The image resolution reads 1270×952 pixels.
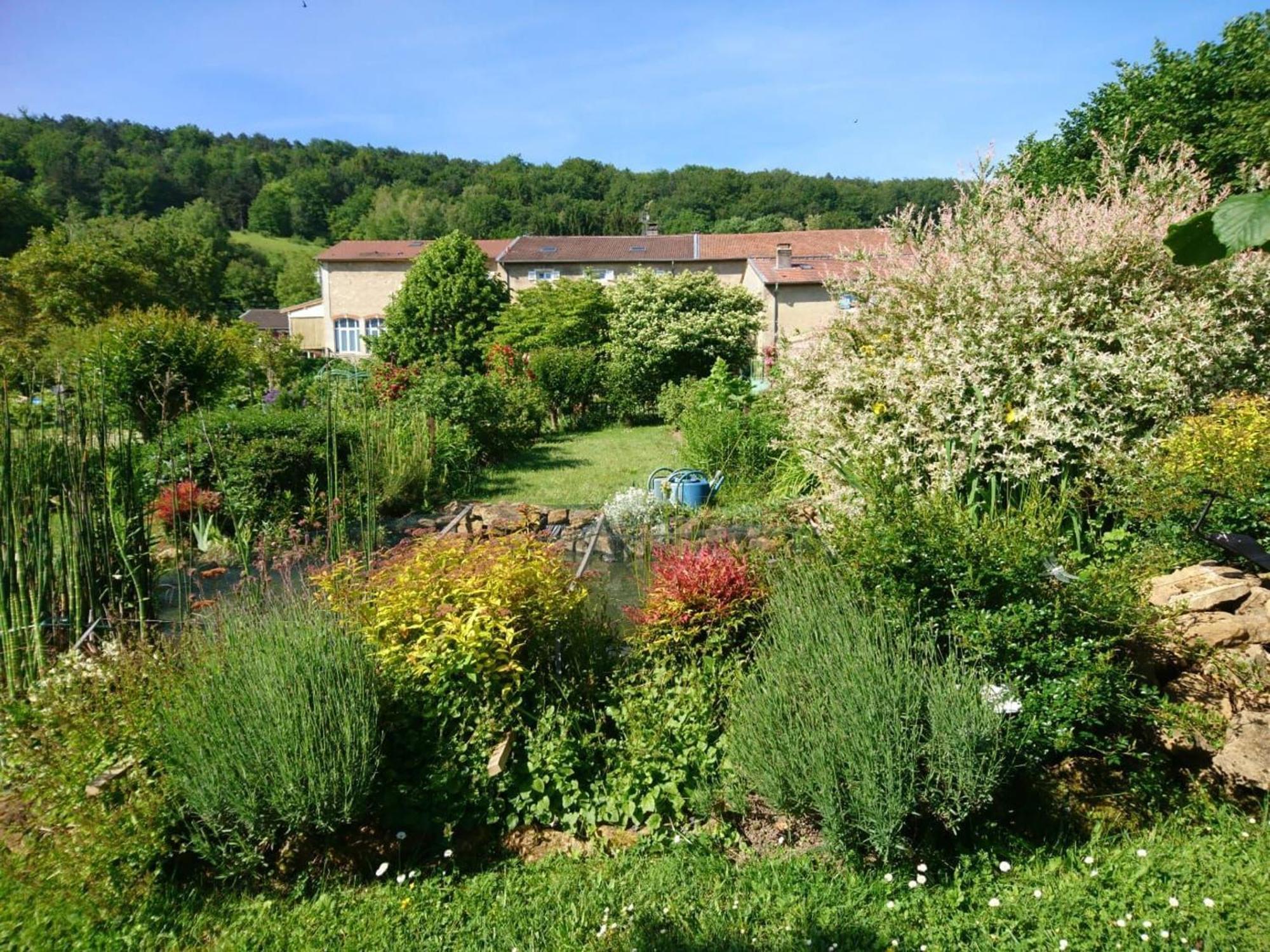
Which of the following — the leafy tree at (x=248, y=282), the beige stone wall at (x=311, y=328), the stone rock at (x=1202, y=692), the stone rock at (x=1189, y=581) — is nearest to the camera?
the stone rock at (x=1202, y=692)

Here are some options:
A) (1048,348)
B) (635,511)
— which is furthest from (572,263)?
(1048,348)

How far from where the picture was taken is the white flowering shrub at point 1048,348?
4.54 m

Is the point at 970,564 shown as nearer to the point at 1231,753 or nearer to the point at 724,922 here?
the point at 1231,753

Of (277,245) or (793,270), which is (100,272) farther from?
(277,245)

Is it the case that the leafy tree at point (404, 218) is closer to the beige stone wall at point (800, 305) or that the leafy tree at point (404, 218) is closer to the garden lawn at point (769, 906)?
the beige stone wall at point (800, 305)

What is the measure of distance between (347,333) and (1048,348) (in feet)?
121

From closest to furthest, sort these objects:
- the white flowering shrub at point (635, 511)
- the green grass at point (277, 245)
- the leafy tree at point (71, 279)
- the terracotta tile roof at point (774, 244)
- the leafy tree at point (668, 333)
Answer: the white flowering shrub at point (635, 511), the leafy tree at point (668, 333), the leafy tree at point (71, 279), the terracotta tile roof at point (774, 244), the green grass at point (277, 245)

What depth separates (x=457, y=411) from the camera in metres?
10.8

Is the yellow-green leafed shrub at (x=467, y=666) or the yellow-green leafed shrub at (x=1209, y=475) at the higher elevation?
the yellow-green leafed shrub at (x=1209, y=475)

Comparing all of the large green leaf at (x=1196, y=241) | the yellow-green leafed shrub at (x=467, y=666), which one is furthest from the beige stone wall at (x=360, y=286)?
the large green leaf at (x=1196, y=241)

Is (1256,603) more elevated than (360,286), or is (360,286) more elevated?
(360,286)

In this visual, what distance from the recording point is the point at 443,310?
68.0 ft

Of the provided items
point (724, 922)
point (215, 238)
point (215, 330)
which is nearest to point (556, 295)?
point (215, 330)

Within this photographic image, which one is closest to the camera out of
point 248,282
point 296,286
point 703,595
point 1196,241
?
point 1196,241
